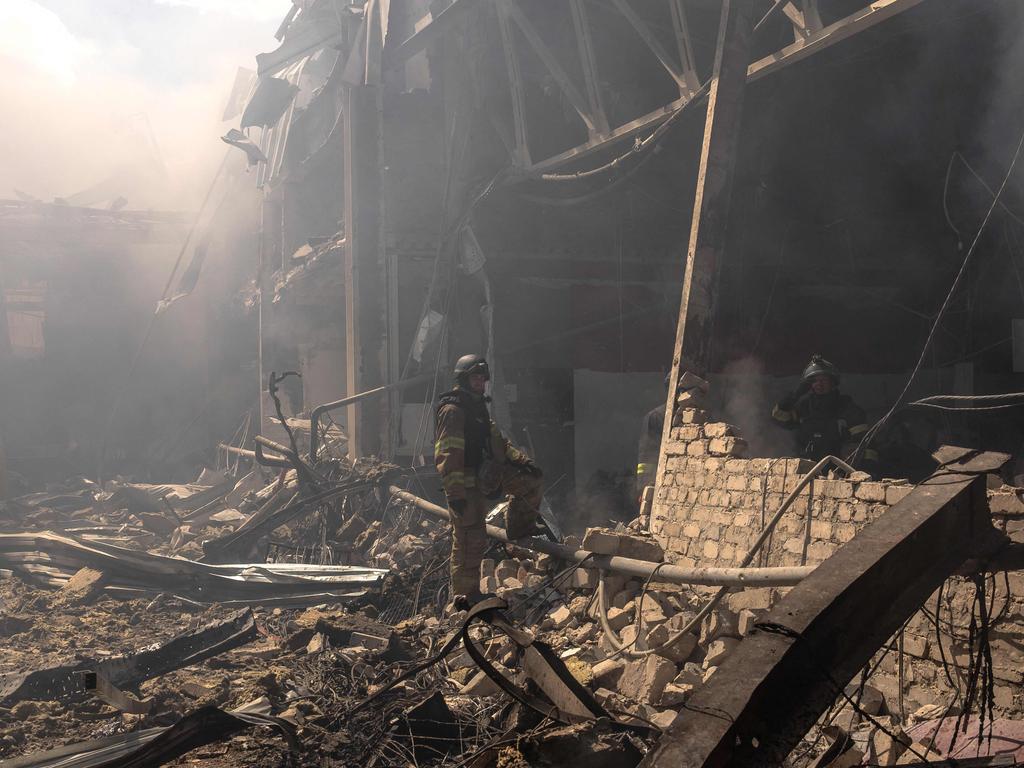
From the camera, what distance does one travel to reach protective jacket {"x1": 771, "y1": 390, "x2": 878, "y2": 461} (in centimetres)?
698

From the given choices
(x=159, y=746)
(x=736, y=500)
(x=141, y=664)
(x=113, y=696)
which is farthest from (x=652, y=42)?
(x=159, y=746)

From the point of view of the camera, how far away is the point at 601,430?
12742mm

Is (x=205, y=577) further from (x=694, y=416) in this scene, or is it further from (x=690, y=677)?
(x=690, y=677)

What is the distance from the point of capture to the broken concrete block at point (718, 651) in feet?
16.1

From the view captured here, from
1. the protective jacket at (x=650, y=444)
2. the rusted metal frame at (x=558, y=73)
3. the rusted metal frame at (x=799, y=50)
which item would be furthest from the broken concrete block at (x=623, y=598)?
the rusted metal frame at (x=558, y=73)

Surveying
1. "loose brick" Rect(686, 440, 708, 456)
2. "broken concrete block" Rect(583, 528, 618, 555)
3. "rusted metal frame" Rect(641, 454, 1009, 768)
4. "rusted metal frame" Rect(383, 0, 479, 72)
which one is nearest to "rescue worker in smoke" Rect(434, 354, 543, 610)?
"broken concrete block" Rect(583, 528, 618, 555)

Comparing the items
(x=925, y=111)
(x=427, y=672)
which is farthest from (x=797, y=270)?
(x=427, y=672)

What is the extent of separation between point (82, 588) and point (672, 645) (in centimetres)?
590

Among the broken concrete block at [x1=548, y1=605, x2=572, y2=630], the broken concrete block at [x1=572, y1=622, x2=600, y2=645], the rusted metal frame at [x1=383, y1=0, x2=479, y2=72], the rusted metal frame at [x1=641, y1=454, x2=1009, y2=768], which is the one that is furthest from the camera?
the rusted metal frame at [x1=383, y1=0, x2=479, y2=72]

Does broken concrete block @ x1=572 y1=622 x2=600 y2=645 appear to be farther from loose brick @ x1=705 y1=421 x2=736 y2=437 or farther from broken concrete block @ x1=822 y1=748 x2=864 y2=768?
broken concrete block @ x1=822 y1=748 x2=864 y2=768

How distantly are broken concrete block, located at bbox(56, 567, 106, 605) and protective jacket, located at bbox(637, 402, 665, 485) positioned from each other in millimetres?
5205

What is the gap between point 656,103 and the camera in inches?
461

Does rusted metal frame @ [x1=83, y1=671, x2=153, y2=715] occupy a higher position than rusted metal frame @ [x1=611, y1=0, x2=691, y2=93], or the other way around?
rusted metal frame @ [x1=611, y1=0, x2=691, y2=93]

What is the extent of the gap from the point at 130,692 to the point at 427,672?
1.82 m
